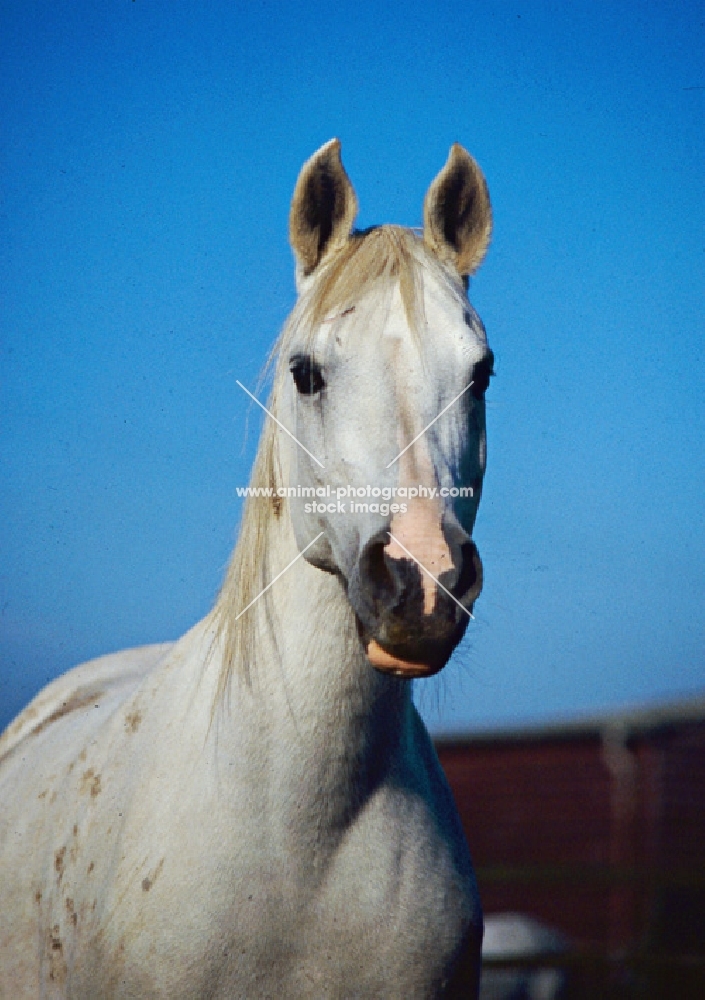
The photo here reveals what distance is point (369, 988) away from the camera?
1860mm

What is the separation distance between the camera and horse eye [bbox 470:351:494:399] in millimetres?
1876

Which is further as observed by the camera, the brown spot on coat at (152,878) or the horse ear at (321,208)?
the horse ear at (321,208)

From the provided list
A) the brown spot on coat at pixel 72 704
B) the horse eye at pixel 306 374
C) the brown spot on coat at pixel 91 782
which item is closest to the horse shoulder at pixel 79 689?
the brown spot on coat at pixel 72 704

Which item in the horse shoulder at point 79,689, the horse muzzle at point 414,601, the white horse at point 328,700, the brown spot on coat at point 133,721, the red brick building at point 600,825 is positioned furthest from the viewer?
the red brick building at point 600,825

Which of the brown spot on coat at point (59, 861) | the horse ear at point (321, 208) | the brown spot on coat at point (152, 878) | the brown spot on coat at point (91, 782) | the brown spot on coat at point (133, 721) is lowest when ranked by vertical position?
the brown spot on coat at point (59, 861)

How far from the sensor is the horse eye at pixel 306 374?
72.9 inches

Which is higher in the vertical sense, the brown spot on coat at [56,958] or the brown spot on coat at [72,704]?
the brown spot on coat at [72,704]

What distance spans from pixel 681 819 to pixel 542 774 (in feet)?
4.02

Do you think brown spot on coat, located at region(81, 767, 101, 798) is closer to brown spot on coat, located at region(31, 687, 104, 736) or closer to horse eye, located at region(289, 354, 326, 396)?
brown spot on coat, located at region(31, 687, 104, 736)

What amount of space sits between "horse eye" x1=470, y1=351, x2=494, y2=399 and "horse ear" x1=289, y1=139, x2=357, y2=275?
52 cm

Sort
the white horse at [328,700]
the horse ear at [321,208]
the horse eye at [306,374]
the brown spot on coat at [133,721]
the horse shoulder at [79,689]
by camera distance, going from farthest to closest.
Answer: the horse shoulder at [79,689] → the brown spot on coat at [133,721] → the horse ear at [321,208] → the horse eye at [306,374] → the white horse at [328,700]

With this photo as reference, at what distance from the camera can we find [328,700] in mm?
1903

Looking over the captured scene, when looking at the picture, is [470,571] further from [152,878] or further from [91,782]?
[91,782]

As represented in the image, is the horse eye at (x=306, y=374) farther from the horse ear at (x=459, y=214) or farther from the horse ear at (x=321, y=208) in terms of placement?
the horse ear at (x=459, y=214)
